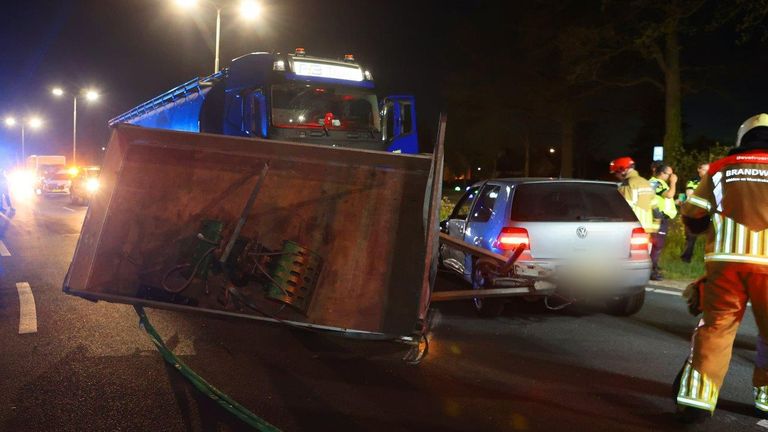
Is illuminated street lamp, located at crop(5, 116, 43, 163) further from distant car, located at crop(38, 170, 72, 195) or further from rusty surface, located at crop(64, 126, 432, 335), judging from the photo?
rusty surface, located at crop(64, 126, 432, 335)

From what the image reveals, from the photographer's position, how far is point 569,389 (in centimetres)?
482

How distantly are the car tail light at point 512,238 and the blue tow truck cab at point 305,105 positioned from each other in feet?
13.4

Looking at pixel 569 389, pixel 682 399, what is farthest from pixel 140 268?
pixel 682 399

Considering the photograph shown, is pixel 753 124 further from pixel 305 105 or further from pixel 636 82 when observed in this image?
pixel 636 82

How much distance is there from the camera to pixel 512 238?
6633mm

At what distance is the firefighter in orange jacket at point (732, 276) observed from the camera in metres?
3.97

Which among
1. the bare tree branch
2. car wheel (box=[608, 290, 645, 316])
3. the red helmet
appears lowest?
car wheel (box=[608, 290, 645, 316])

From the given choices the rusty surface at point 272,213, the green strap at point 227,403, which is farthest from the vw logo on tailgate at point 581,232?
the green strap at point 227,403

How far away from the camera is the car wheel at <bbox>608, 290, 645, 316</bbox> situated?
7.14m

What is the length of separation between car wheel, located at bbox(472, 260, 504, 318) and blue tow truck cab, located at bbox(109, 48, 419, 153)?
12.9 ft

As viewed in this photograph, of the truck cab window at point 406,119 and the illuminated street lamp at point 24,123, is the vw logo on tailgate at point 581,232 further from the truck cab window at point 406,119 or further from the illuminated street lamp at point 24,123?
the illuminated street lamp at point 24,123

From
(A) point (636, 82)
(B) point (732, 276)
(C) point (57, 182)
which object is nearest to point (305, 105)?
(B) point (732, 276)

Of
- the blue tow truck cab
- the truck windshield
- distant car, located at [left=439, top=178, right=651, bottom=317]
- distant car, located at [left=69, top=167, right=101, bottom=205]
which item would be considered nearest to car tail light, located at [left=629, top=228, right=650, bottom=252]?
distant car, located at [left=439, top=178, right=651, bottom=317]

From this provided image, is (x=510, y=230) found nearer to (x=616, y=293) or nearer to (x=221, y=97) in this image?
(x=616, y=293)
